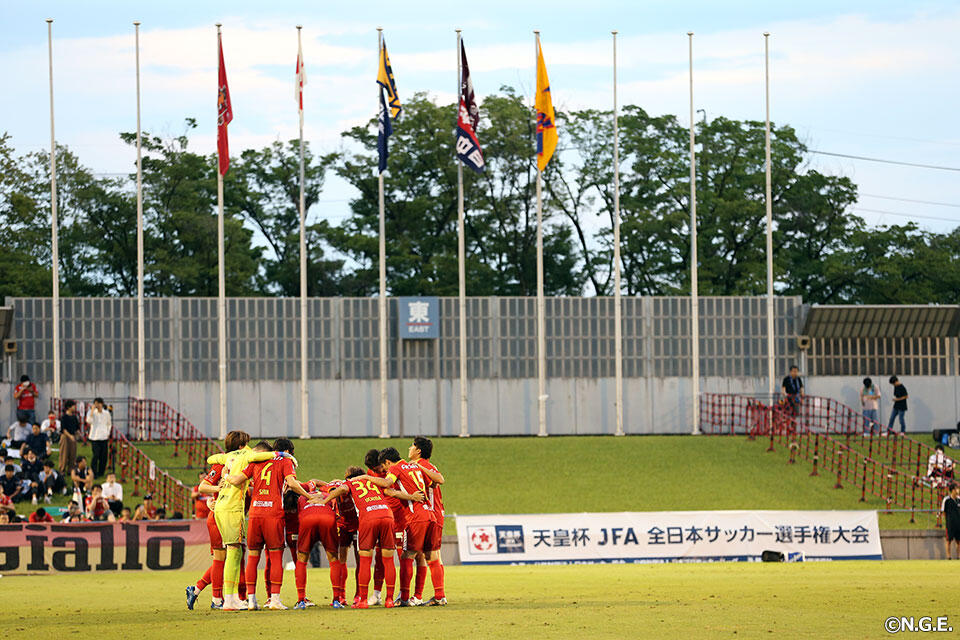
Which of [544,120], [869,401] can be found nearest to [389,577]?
[544,120]

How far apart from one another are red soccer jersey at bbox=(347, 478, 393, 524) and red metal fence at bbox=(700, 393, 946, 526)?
65.6 ft

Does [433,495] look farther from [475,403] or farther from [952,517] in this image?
[475,403]

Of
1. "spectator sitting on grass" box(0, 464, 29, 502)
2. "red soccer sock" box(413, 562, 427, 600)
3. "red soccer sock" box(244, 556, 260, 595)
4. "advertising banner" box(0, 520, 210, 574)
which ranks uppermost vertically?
"red soccer sock" box(244, 556, 260, 595)

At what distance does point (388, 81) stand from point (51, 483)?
44.4 feet

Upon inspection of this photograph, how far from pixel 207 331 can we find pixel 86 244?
1654cm

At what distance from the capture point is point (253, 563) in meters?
14.6

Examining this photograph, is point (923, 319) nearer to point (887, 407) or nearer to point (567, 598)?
point (887, 407)

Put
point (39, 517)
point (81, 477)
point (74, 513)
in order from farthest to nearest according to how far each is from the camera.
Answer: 1. point (81, 477)
2. point (74, 513)
3. point (39, 517)

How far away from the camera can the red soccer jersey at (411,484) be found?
48.6ft

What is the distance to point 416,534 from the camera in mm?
14875

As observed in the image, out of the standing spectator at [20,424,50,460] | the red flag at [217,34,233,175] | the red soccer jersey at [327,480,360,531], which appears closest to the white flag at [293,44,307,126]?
the red flag at [217,34,233,175]

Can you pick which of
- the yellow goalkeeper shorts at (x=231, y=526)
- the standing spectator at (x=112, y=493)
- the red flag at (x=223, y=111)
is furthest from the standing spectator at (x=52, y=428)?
the yellow goalkeeper shorts at (x=231, y=526)

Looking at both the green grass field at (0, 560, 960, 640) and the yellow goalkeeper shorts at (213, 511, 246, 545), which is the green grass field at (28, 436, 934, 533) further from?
the yellow goalkeeper shorts at (213, 511, 246, 545)

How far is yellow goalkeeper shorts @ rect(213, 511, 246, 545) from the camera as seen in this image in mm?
14453
